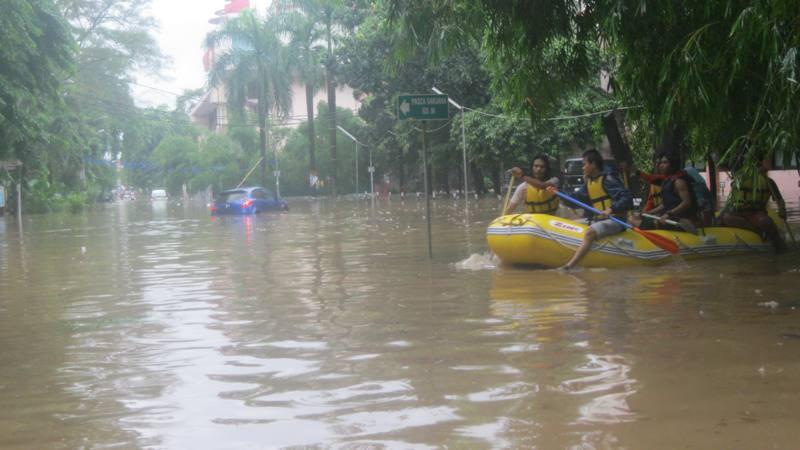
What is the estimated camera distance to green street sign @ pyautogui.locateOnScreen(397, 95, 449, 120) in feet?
47.5

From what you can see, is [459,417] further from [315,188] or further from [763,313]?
[315,188]

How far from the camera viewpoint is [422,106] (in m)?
14.5

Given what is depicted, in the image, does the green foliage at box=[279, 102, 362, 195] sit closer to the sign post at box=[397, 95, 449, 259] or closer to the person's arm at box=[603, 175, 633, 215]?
the sign post at box=[397, 95, 449, 259]

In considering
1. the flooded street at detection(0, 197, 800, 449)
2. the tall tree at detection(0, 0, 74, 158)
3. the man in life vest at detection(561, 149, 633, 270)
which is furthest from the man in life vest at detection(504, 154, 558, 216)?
the tall tree at detection(0, 0, 74, 158)

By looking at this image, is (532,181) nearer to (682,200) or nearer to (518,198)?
(518,198)

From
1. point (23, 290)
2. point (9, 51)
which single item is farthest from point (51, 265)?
point (9, 51)

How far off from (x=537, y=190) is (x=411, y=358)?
6894 millimetres

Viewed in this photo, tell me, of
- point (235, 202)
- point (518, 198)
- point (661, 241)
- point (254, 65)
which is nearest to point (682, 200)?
point (661, 241)

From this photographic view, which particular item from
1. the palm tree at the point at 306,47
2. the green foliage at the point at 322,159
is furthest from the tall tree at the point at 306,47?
the green foliage at the point at 322,159

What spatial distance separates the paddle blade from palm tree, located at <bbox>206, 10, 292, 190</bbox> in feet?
189

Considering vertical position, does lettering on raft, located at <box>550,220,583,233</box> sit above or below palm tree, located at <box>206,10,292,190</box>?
below

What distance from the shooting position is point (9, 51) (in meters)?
33.2

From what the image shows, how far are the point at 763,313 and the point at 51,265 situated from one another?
11928mm

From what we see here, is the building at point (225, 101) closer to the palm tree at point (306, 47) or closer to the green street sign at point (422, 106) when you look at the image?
the palm tree at point (306, 47)
